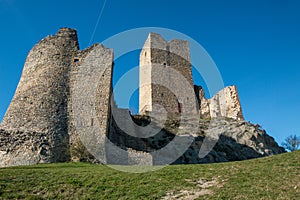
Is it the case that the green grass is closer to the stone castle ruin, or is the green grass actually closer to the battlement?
the stone castle ruin

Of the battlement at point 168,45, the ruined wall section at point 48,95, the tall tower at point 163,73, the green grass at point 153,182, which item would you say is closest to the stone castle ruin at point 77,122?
the ruined wall section at point 48,95

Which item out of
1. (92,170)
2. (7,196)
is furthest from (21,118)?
(7,196)

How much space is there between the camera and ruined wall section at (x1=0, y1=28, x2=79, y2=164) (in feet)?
52.6

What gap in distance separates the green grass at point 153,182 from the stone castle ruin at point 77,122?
144 inches

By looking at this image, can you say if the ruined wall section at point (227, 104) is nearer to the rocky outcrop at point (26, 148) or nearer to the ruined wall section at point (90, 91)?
the ruined wall section at point (90, 91)

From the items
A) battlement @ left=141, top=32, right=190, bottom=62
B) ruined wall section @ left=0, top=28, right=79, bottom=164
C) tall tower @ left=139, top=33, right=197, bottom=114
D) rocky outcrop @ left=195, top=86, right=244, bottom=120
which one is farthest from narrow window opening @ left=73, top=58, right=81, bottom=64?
rocky outcrop @ left=195, top=86, right=244, bottom=120

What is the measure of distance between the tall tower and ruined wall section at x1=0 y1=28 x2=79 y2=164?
1193 cm

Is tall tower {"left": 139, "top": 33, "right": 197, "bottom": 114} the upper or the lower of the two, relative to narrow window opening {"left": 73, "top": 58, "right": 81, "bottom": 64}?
upper

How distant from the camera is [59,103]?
56.6 ft

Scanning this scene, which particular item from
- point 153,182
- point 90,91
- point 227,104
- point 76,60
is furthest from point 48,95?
point 227,104

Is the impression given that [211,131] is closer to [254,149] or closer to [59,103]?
[254,149]

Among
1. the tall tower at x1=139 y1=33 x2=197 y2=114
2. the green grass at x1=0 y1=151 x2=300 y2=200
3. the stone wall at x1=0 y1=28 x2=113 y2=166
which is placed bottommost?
the green grass at x1=0 y1=151 x2=300 y2=200

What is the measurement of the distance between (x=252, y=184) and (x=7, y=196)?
8073 millimetres

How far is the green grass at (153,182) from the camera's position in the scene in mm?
9610
